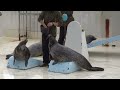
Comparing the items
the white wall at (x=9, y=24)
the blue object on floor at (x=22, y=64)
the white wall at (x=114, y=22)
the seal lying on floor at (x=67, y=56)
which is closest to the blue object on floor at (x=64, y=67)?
the seal lying on floor at (x=67, y=56)

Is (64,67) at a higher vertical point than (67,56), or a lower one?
lower

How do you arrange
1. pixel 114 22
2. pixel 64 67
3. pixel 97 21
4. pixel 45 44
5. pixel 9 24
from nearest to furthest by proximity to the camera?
pixel 64 67 → pixel 45 44 → pixel 114 22 → pixel 97 21 → pixel 9 24

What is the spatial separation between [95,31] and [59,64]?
289cm

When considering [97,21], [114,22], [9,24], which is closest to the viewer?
[114,22]

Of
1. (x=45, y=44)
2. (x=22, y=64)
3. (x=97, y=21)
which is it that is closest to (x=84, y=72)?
(x=45, y=44)

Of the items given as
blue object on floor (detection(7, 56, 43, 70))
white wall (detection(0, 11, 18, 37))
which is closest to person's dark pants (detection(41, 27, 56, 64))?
blue object on floor (detection(7, 56, 43, 70))

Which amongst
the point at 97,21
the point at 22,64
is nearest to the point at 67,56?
the point at 22,64

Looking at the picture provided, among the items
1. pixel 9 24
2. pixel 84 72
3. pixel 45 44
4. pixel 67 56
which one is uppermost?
pixel 9 24

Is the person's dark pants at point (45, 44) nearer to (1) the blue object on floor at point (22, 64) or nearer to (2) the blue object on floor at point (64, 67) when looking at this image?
(1) the blue object on floor at point (22, 64)

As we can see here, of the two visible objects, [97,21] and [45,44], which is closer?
[45,44]

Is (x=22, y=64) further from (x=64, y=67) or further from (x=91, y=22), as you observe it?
(x=91, y=22)

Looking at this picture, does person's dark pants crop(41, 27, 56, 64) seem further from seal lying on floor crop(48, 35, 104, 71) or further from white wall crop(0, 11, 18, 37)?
white wall crop(0, 11, 18, 37)
